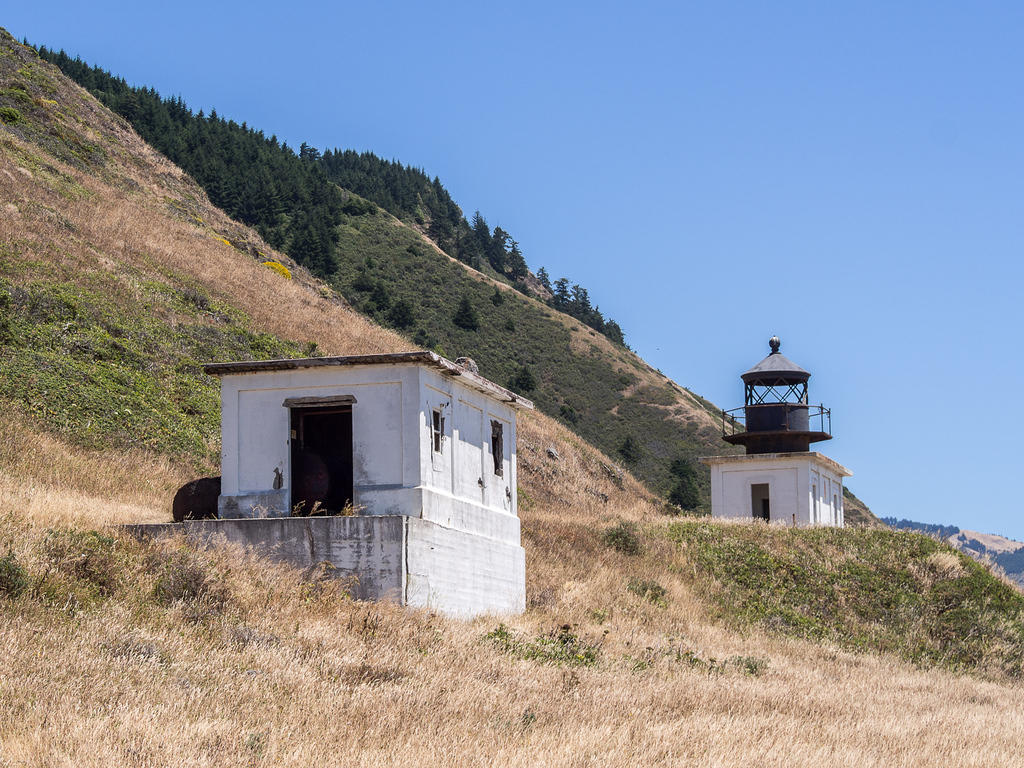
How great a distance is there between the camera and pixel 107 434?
78.8 ft

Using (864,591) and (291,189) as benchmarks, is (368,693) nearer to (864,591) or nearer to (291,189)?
(864,591)

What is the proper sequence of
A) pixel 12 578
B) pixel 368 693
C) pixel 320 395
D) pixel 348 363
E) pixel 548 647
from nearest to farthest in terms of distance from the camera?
pixel 368 693, pixel 12 578, pixel 548 647, pixel 348 363, pixel 320 395

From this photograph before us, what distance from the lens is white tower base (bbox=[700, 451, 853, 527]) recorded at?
3731cm

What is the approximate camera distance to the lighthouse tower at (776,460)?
3741 centimetres

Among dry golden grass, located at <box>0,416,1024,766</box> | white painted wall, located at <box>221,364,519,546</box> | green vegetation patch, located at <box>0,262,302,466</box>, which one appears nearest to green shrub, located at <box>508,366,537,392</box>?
green vegetation patch, located at <box>0,262,302,466</box>

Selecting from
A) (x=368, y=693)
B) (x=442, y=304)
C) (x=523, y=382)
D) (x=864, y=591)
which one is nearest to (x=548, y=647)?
(x=368, y=693)

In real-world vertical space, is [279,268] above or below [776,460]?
above

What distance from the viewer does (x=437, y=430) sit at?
18.4 metres

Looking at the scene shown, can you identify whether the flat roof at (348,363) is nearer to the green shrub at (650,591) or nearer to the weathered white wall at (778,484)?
the green shrub at (650,591)

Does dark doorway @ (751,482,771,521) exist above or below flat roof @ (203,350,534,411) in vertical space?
below

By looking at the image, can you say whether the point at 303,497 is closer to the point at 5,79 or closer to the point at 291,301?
the point at 291,301

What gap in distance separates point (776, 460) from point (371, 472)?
22867 mm

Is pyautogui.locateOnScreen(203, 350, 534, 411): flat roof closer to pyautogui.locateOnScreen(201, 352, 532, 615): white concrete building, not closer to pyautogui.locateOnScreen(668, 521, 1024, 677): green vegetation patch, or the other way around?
pyautogui.locateOnScreen(201, 352, 532, 615): white concrete building

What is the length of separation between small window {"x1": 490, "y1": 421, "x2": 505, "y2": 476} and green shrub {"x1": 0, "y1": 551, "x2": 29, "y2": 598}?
34.3ft
